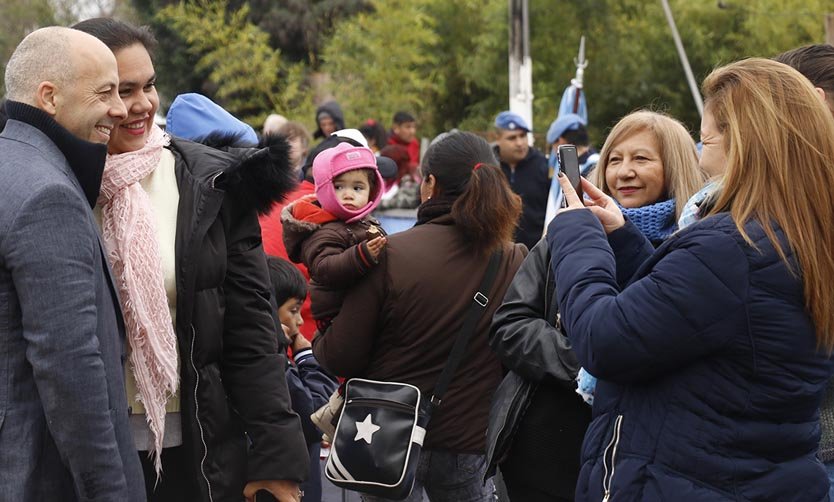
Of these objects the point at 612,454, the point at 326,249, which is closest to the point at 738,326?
the point at 612,454

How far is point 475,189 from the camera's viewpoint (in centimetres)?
406

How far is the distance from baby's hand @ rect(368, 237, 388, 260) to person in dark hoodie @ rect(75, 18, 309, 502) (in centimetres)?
65

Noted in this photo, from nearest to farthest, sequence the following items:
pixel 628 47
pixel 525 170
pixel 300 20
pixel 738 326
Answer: pixel 738 326 < pixel 525 170 < pixel 628 47 < pixel 300 20

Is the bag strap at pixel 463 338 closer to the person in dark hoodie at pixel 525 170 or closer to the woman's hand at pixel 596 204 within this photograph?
the woman's hand at pixel 596 204

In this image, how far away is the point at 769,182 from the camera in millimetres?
2510

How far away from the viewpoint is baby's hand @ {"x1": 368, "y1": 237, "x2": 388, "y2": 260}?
3900 mm

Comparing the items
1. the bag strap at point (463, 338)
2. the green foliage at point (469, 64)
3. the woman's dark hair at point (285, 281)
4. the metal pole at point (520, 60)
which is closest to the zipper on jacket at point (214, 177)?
the bag strap at point (463, 338)

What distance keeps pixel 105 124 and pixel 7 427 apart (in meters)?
0.79

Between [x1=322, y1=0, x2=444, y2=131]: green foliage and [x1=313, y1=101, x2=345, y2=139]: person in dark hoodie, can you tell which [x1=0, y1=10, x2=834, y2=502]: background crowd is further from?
[x1=322, y1=0, x2=444, y2=131]: green foliage

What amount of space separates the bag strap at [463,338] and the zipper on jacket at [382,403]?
4.0 inches

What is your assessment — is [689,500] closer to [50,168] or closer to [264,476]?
[264,476]

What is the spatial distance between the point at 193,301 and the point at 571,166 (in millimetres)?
1133

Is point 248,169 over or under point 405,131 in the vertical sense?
over

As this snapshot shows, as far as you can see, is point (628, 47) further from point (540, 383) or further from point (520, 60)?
point (540, 383)
